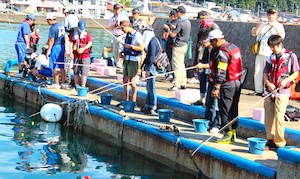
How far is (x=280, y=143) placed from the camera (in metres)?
10.2

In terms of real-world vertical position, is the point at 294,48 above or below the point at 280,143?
above

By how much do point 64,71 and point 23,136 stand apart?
10.2 ft

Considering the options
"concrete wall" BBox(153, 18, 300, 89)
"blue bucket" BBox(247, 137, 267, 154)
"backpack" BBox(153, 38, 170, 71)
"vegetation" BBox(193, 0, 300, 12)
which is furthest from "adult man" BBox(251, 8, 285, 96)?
"vegetation" BBox(193, 0, 300, 12)

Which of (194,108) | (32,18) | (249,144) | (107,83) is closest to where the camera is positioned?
(249,144)

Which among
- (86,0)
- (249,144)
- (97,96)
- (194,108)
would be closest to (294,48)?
(194,108)

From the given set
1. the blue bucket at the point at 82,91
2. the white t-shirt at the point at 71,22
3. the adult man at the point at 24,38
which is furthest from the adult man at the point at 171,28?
the adult man at the point at 24,38

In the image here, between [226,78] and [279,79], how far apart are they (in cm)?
95

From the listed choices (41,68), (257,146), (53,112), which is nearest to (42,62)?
(41,68)

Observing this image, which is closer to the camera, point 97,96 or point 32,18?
point 97,96

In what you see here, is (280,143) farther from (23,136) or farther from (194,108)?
(23,136)

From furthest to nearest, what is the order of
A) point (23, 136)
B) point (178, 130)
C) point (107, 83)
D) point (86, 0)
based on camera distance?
point (86, 0) < point (107, 83) < point (23, 136) < point (178, 130)

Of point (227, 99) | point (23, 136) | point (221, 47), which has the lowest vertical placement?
point (23, 136)

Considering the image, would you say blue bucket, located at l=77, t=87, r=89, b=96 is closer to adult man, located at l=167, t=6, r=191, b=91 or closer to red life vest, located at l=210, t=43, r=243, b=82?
adult man, located at l=167, t=6, r=191, b=91

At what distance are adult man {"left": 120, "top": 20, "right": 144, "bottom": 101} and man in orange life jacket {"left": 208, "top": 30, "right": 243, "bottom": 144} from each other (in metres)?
2.65
